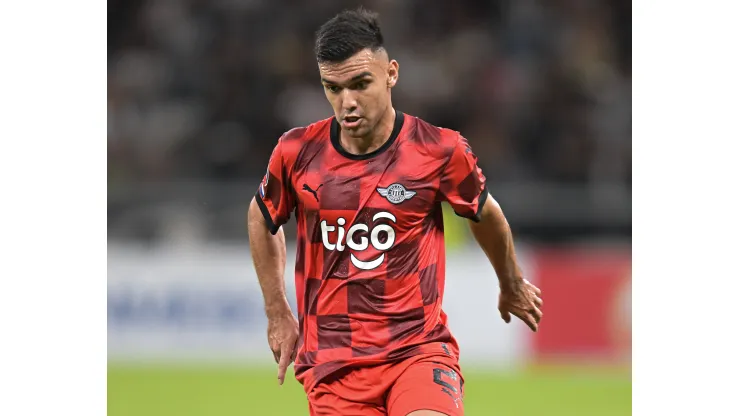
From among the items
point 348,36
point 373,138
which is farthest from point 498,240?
point 348,36

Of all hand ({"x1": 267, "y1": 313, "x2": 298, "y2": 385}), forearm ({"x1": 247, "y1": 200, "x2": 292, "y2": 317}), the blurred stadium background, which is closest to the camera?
hand ({"x1": 267, "y1": 313, "x2": 298, "y2": 385})

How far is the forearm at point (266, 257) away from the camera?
18.8 feet

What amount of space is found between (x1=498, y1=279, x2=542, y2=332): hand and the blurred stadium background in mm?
4833

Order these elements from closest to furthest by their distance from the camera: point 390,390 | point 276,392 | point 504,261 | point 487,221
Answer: point 390,390 < point 487,221 < point 504,261 < point 276,392

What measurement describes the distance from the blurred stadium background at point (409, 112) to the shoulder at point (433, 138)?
5.55 meters

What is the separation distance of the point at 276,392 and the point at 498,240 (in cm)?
649

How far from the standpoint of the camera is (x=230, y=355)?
12.7 meters

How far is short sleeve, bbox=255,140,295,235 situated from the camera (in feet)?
18.2

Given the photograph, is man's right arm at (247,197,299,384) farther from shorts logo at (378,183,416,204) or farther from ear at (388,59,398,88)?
ear at (388,59,398,88)

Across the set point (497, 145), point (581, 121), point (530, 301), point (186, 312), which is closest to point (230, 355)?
point (186, 312)

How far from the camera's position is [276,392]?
1170 cm

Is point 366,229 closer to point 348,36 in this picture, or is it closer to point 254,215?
point 254,215

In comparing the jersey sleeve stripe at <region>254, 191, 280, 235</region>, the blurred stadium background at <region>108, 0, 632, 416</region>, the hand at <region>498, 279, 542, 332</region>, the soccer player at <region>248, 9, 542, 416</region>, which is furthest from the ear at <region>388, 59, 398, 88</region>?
the blurred stadium background at <region>108, 0, 632, 416</region>

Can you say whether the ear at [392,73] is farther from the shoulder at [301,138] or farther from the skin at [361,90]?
the shoulder at [301,138]
